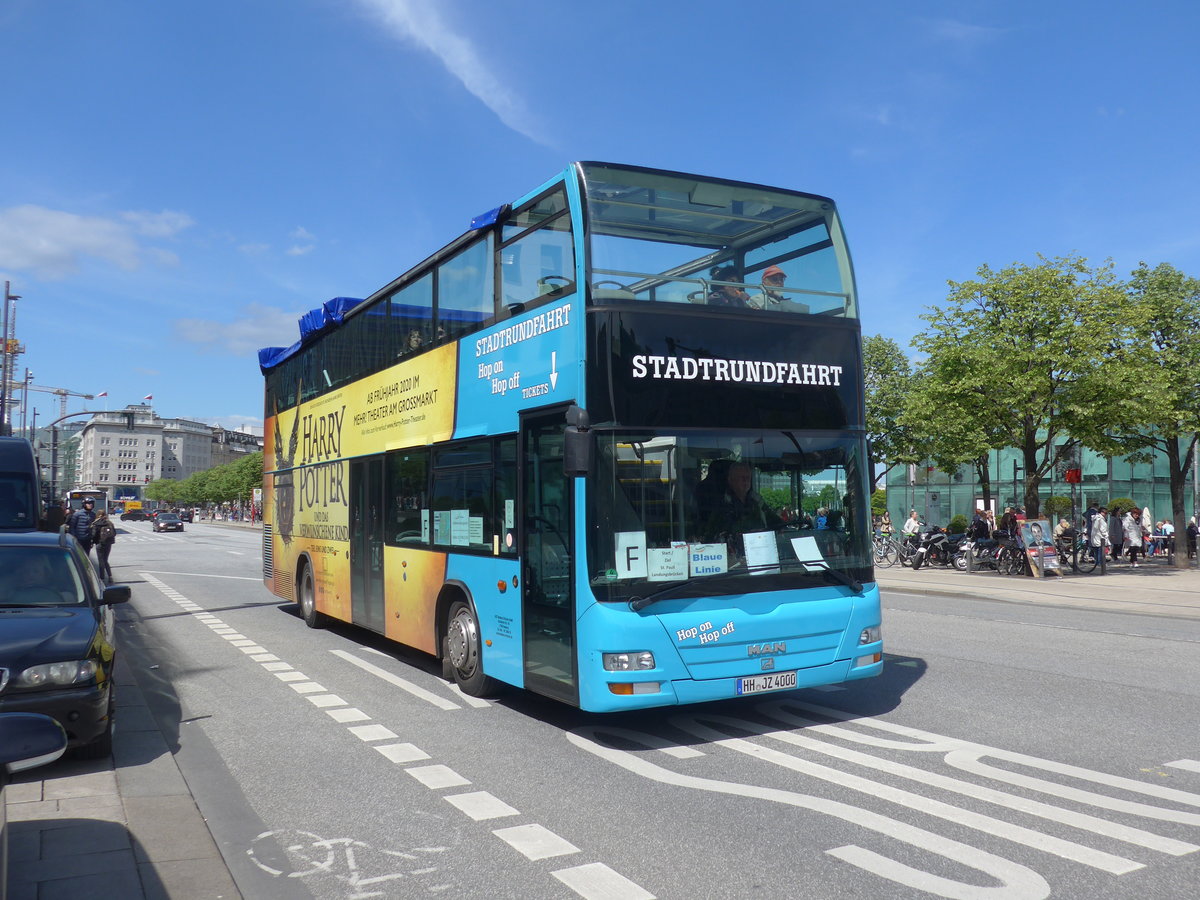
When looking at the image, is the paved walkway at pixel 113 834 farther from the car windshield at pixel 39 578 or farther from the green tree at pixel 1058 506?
the green tree at pixel 1058 506

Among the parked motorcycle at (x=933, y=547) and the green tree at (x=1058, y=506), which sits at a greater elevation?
the green tree at (x=1058, y=506)

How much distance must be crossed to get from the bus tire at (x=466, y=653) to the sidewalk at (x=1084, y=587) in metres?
12.1

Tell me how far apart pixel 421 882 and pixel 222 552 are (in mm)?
38329

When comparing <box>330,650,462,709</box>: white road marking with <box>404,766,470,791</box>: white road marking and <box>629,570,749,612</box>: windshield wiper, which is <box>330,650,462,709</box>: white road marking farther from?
<box>629,570,749,612</box>: windshield wiper

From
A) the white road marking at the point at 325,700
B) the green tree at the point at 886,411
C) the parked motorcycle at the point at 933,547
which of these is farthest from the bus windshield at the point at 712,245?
the green tree at the point at 886,411

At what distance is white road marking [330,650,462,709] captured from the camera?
881 centimetres

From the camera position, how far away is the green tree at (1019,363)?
959 inches

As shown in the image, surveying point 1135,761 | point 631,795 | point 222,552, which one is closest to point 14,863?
point 631,795

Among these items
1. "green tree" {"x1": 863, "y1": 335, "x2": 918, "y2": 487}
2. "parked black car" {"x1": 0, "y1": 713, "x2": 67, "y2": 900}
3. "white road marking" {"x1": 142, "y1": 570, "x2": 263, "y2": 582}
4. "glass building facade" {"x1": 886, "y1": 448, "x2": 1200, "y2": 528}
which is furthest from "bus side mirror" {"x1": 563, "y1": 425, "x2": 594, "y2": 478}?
"glass building facade" {"x1": 886, "y1": 448, "x2": 1200, "y2": 528}

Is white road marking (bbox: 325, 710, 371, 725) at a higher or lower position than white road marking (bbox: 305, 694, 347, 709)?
lower

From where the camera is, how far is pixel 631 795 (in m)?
5.91

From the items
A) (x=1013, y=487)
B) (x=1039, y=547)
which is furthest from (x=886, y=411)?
(x=1039, y=547)

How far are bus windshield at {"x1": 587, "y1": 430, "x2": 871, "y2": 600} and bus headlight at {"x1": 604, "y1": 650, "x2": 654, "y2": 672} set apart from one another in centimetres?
36

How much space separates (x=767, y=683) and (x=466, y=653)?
2.87 meters
